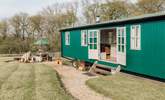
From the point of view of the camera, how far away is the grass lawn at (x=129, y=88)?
748 cm

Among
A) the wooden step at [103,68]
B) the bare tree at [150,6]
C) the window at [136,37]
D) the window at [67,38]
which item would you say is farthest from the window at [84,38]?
the bare tree at [150,6]

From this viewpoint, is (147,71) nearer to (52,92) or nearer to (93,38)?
(52,92)

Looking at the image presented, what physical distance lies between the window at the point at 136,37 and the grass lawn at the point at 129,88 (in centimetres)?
132

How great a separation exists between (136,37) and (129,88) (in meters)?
2.96

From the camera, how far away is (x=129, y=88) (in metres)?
8.55

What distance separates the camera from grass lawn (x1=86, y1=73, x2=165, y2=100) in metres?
7.48

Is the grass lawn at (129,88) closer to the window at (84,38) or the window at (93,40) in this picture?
the window at (93,40)

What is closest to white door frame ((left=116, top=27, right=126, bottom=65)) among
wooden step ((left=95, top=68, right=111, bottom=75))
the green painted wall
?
the green painted wall

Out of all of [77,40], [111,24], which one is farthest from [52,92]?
[77,40]

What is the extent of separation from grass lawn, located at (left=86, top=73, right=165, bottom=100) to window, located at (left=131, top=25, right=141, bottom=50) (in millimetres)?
1324

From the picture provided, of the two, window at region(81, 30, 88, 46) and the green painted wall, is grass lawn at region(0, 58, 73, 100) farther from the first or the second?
window at region(81, 30, 88, 46)

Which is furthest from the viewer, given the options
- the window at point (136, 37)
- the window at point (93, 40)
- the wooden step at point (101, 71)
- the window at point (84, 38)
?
the window at point (84, 38)

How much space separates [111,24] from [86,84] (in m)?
3.78

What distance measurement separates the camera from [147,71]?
10055mm
